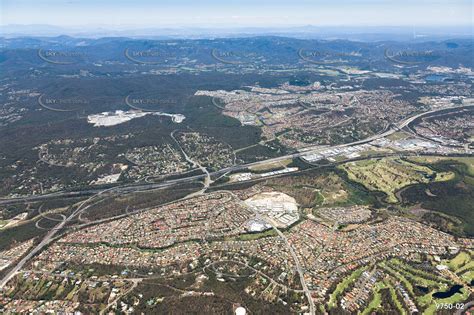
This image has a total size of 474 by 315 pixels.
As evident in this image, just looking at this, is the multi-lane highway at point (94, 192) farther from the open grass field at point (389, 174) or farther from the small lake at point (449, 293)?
the small lake at point (449, 293)

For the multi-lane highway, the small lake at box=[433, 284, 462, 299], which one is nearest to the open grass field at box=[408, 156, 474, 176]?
the multi-lane highway

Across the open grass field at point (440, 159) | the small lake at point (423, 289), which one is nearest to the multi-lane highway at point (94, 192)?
the open grass field at point (440, 159)

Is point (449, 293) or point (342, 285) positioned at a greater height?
point (342, 285)

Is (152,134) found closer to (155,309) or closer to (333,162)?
(333,162)

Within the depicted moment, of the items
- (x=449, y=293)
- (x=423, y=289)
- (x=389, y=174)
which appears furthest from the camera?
(x=389, y=174)

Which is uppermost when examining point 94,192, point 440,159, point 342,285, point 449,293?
point 440,159

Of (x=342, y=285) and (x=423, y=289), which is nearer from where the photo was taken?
(x=423, y=289)

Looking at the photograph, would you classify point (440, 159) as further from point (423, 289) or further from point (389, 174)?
point (423, 289)

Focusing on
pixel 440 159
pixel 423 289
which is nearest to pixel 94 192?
pixel 423 289

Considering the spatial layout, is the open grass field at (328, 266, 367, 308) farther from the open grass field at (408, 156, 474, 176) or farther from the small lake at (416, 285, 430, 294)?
the open grass field at (408, 156, 474, 176)
